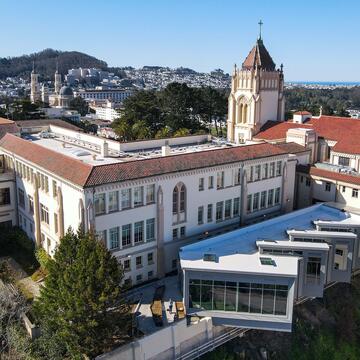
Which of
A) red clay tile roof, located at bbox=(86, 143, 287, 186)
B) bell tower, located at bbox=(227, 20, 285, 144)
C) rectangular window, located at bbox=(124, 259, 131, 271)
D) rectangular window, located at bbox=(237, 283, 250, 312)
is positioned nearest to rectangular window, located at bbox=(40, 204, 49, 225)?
red clay tile roof, located at bbox=(86, 143, 287, 186)

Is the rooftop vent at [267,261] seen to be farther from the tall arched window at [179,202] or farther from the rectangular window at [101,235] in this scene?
the rectangular window at [101,235]

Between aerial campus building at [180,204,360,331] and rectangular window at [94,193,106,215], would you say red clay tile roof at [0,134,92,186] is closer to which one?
rectangular window at [94,193,106,215]

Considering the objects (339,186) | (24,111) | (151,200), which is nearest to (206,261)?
(151,200)

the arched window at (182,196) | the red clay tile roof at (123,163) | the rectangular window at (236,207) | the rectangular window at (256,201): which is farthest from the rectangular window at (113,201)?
the rectangular window at (256,201)

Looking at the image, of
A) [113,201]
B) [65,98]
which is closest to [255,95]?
[113,201]

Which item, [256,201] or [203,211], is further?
[256,201]

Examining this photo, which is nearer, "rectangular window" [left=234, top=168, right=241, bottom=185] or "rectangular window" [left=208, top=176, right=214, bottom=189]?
"rectangular window" [left=208, top=176, right=214, bottom=189]

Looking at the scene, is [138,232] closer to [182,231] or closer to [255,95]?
[182,231]
